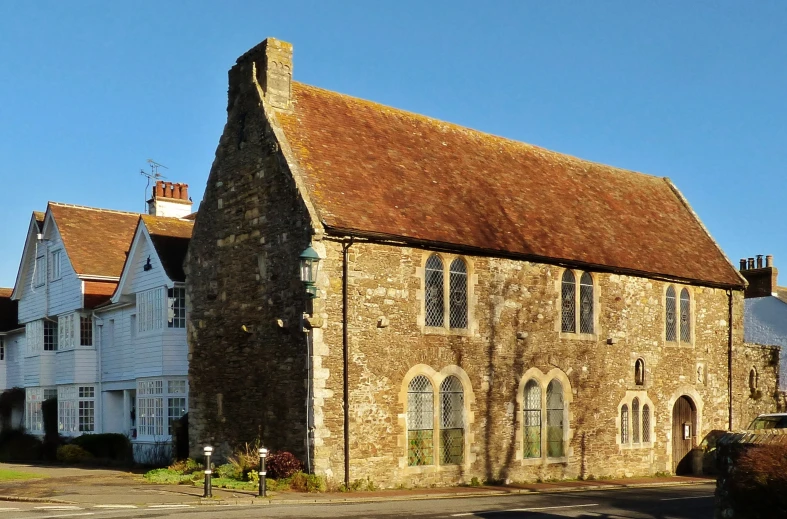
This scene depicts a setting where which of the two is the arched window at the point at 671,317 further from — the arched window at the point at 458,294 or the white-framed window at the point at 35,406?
the white-framed window at the point at 35,406

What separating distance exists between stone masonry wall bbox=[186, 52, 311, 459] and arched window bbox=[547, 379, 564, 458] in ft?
25.4

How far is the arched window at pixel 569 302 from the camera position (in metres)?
26.3

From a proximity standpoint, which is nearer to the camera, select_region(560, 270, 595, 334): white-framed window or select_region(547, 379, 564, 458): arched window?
select_region(547, 379, 564, 458): arched window

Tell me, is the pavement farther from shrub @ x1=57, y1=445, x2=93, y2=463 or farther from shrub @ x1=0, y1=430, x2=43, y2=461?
shrub @ x1=0, y1=430, x2=43, y2=461

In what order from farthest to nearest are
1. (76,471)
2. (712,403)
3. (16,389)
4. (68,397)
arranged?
(16,389) → (68,397) → (712,403) → (76,471)

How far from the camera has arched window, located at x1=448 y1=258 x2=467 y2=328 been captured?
77.7ft

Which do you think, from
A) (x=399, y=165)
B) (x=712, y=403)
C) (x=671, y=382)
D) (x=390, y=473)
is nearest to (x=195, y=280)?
(x=399, y=165)

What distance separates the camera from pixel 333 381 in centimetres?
2114

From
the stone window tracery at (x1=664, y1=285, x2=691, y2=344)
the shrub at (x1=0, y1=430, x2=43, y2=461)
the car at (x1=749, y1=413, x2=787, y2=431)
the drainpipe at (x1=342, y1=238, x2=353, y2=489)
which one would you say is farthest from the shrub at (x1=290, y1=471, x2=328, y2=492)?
the shrub at (x1=0, y1=430, x2=43, y2=461)

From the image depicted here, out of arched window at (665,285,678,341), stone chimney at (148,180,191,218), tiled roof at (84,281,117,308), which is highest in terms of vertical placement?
stone chimney at (148,180,191,218)

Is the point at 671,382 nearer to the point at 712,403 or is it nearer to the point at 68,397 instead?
the point at 712,403

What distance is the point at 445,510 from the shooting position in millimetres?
16984

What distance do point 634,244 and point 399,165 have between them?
8511 millimetres

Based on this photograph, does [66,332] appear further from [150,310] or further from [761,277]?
[761,277]
